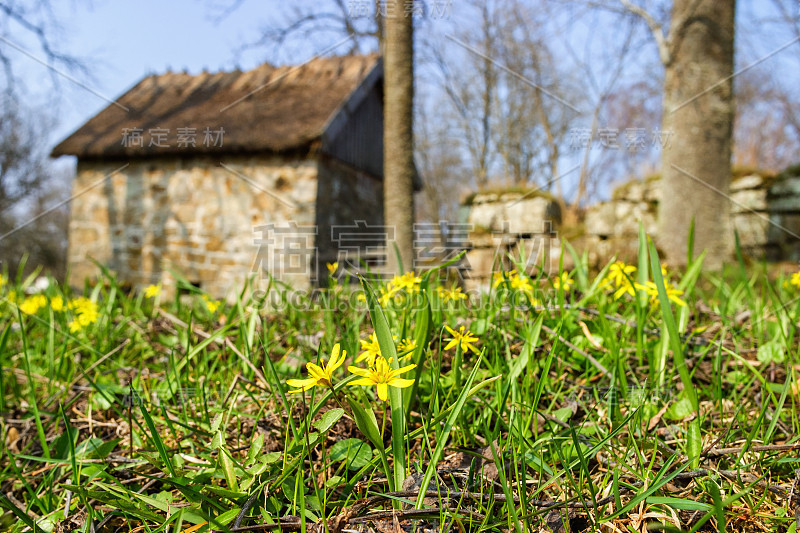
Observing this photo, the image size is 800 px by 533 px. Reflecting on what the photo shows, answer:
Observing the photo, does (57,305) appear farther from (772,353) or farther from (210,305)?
(772,353)

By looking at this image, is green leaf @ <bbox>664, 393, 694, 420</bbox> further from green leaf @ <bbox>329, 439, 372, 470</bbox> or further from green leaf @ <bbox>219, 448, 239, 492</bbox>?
green leaf @ <bbox>219, 448, 239, 492</bbox>

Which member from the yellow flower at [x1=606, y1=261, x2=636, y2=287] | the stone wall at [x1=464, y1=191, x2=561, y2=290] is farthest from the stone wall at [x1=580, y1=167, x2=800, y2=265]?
the yellow flower at [x1=606, y1=261, x2=636, y2=287]

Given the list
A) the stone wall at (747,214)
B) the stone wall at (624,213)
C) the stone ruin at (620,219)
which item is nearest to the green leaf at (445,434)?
the stone ruin at (620,219)

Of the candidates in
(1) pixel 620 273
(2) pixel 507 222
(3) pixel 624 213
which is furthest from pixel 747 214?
(1) pixel 620 273

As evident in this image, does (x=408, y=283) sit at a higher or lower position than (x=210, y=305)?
higher

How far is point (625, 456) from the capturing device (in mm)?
962

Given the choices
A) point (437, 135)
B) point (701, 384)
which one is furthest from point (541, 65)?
point (701, 384)

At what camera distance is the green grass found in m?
0.83

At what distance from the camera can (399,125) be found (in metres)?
3.40

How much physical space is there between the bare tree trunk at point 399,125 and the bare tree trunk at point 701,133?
2609 millimetres

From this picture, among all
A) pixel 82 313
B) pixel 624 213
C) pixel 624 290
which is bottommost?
pixel 82 313

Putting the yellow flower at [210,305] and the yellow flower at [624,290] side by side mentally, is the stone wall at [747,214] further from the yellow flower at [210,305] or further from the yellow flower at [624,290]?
the yellow flower at [210,305]

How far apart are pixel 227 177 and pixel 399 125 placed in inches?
143

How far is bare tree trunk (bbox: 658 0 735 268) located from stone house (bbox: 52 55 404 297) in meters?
3.69
